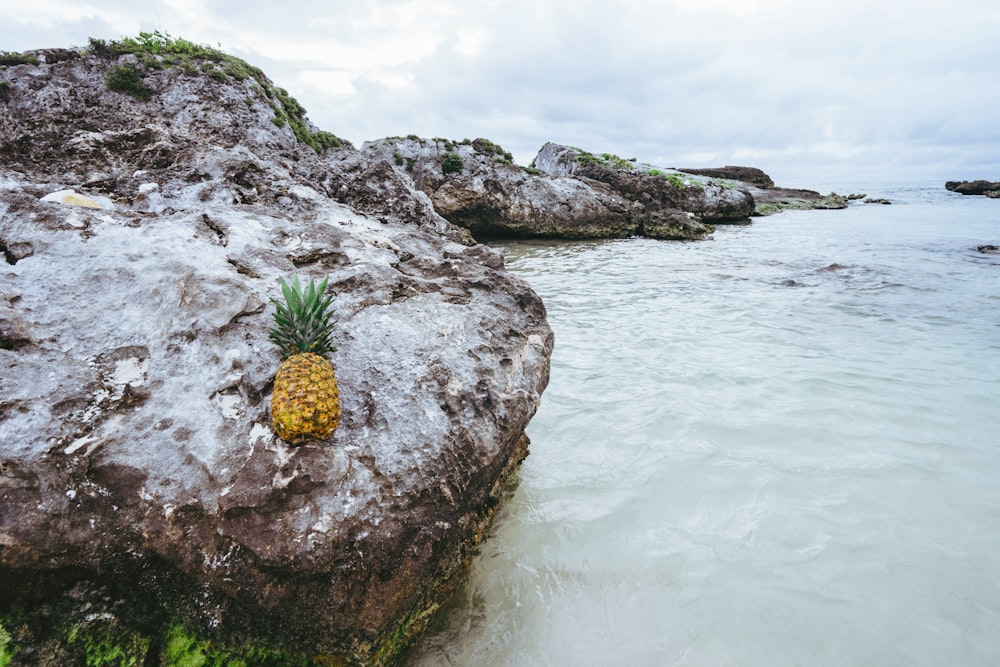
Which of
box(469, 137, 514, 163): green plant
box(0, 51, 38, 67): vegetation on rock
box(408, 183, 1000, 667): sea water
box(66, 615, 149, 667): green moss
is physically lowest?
box(408, 183, 1000, 667): sea water

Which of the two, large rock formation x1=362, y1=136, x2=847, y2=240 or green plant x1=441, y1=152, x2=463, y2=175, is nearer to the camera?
large rock formation x1=362, y1=136, x2=847, y2=240

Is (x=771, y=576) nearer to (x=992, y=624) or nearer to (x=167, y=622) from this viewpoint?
(x=992, y=624)

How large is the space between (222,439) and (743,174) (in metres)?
57.2

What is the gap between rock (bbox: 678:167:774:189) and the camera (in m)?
46.8

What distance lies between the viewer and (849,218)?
2731 centimetres

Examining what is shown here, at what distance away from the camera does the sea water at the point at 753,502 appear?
300cm

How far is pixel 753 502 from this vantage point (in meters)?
4.15

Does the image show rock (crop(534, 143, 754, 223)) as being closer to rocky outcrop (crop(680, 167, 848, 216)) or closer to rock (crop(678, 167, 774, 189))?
rocky outcrop (crop(680, 167, 848, 216))

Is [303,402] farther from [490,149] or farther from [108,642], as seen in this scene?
[490,149]

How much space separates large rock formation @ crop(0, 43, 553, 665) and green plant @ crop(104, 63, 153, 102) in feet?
19.1

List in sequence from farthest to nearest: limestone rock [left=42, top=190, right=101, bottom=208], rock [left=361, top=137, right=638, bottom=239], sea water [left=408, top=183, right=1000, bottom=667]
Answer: rock [left=361, top=137, right=638, bottom=239]
limestone rock [left=42, top=190, right=101, bottom=208]
sea water [left=408, top=183, right=1000, bottom=667]

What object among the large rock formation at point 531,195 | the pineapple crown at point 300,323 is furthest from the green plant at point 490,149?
the pineapple crown at point 300,323

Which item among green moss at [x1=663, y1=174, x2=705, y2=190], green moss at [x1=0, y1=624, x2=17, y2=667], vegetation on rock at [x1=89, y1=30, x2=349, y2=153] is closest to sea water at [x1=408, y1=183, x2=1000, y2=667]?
green moss at [x1=0, y1=624, x2=17, y2=667]

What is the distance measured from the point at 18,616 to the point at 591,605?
3.18 m
